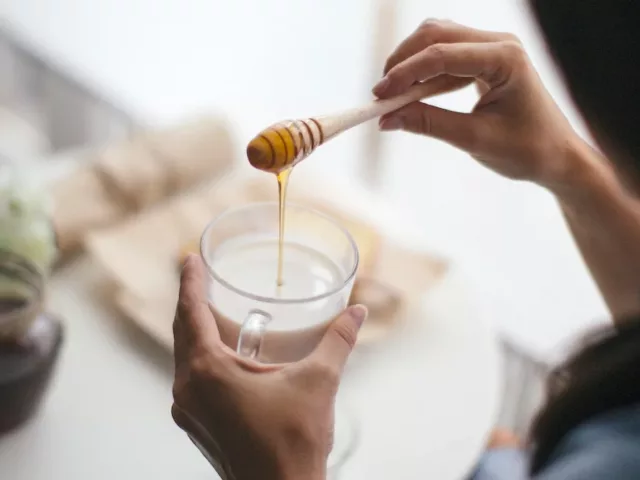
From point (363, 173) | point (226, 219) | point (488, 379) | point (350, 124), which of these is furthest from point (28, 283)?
point (363, 173)

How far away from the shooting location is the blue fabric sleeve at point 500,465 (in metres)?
0.67

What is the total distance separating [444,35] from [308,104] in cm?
64

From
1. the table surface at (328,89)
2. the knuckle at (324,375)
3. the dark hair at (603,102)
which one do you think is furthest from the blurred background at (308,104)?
the knuckle at (324,375)

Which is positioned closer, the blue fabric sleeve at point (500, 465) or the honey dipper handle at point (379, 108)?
the honey dipper handle at point (379, 108)

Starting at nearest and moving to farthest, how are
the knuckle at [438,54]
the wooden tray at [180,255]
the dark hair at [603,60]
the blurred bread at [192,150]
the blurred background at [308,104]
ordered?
the dark hair at [603,60]
the knuckle at [438,54]
the wooden tray at [180,255]
the blurred bread at [192,150]
the blurred background at [308,104]

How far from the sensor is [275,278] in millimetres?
505

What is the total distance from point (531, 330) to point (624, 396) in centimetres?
61

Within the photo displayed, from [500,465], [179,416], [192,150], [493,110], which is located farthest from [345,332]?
[192,150]

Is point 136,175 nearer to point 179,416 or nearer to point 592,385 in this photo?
point 179,416

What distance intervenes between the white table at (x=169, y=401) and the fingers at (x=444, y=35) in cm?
27

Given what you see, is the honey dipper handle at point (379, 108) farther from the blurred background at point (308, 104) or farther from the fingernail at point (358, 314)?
the blurred background at point (308, 104)

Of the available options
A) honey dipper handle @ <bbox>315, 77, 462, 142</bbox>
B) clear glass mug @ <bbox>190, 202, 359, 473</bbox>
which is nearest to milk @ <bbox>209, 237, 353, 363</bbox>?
clear glass mug @ <bbox>190, 202, 359, 473</bbox>

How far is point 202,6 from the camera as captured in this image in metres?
1.24

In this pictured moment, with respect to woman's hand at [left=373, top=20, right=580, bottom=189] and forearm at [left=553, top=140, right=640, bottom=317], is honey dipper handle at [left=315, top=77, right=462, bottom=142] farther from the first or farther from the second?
forearm at [left=553, top=140, right=640, bottom=317]
